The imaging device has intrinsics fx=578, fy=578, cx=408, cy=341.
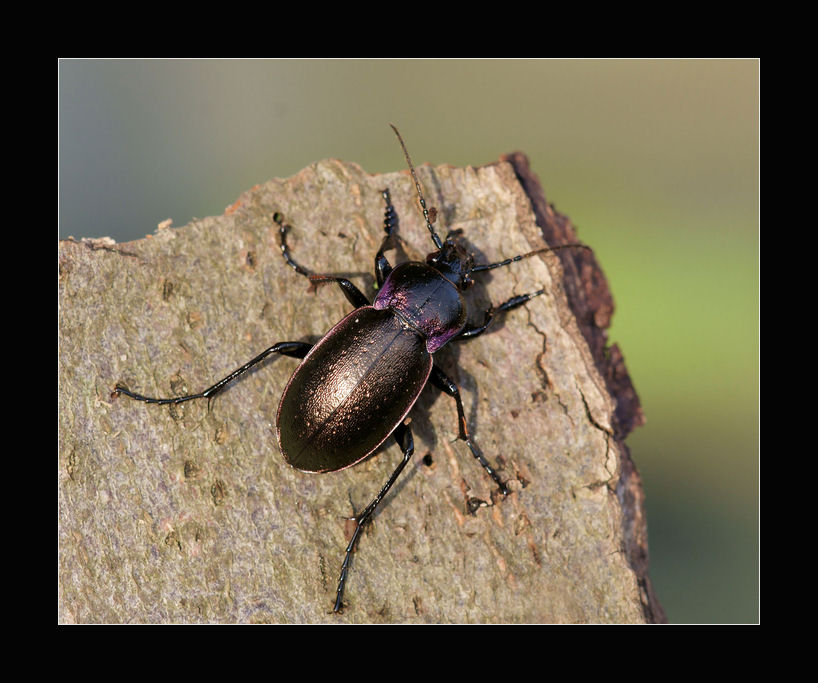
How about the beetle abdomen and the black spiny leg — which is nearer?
the beetle abdomen

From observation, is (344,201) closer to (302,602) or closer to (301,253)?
(301,253)

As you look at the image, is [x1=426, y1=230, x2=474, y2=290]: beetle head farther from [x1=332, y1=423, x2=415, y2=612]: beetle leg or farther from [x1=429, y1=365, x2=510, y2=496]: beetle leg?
[x1=332, y1=423, x2=415, y2=612]: beetle leg

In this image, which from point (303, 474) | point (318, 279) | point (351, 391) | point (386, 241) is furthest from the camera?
point (386, 241)

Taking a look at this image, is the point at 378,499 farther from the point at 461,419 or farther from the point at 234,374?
the point at 234,374

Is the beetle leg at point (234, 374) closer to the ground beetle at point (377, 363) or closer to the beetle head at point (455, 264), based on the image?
the ground beetle at point (377, 363)

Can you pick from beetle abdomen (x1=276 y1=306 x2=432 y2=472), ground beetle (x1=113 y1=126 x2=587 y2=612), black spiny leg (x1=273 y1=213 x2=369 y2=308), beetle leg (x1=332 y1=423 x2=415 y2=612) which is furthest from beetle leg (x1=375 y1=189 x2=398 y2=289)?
beetle leg (x1=332 y1=423 x2=415 y2=612)

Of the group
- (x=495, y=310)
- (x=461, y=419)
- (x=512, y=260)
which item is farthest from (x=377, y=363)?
(x=512, y=260)
